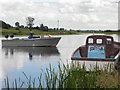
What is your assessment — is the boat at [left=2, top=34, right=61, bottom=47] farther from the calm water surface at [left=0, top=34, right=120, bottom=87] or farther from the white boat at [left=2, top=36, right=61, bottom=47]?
the calm water surface at [left=0, top=34, right=120, bottom=87]

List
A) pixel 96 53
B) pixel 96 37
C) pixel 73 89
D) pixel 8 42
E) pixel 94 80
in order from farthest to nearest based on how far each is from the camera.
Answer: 1. pixel 8 42
2. pixel 96 37
3. pixel 96 53
4. pixel 94 80
5. pixel 73 89

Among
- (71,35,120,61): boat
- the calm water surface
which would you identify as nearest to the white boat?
the calm water surface

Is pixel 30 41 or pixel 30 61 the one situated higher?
pixel 30 41

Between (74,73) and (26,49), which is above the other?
(74,73)

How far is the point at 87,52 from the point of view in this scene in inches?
313

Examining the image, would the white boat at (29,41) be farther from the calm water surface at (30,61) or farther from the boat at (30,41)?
the calm water surface at (30,61)

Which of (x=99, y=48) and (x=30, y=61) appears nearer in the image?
(x=99, y=48)

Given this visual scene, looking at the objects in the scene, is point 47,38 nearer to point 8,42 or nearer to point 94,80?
point 8,42

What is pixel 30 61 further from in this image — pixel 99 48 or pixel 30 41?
pixel 30 41

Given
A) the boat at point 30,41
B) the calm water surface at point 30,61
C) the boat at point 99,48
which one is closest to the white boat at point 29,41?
the boat at point 30,41

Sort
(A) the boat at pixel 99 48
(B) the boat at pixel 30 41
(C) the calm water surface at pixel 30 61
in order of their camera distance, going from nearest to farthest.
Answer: (A) the boat at pixel 99 48
(C) the calm water surface at pixel 30 61
(B) the boat at pixel 30 41

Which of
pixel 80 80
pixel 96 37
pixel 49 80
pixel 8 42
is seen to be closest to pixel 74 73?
pixel 80 80

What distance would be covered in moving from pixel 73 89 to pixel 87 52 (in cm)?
453

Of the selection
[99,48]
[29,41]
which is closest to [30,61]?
[99,48]
